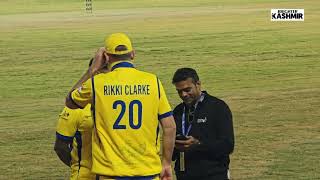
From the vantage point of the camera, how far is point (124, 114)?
529 cm

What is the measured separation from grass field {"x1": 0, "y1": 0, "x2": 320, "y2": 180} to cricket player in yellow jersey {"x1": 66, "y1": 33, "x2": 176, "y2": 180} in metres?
5.70

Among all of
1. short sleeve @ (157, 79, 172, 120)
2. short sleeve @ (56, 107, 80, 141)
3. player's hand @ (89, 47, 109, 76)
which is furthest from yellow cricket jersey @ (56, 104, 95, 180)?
short sleeve @ (157, 79, 172, 120)

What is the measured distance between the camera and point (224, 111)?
238 inches

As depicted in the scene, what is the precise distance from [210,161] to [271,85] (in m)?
14.9

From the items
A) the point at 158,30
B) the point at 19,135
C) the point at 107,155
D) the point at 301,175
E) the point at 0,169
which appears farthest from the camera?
the point at 158,30

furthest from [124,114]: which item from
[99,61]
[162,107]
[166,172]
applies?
[166,172]

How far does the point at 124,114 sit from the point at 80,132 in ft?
2.56

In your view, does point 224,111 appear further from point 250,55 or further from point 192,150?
point 250,55

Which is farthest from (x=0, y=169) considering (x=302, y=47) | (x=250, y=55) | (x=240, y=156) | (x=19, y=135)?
(x=302, y=47)

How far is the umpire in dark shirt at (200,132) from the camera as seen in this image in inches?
237

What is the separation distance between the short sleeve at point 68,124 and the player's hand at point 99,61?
1.92ft

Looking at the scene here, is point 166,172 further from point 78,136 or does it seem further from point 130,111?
point 78,136

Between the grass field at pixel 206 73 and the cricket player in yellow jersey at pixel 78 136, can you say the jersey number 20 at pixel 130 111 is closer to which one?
the cricket player in yellow jersey at pixel 78 136

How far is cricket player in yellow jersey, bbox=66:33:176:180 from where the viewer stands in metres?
5.29
